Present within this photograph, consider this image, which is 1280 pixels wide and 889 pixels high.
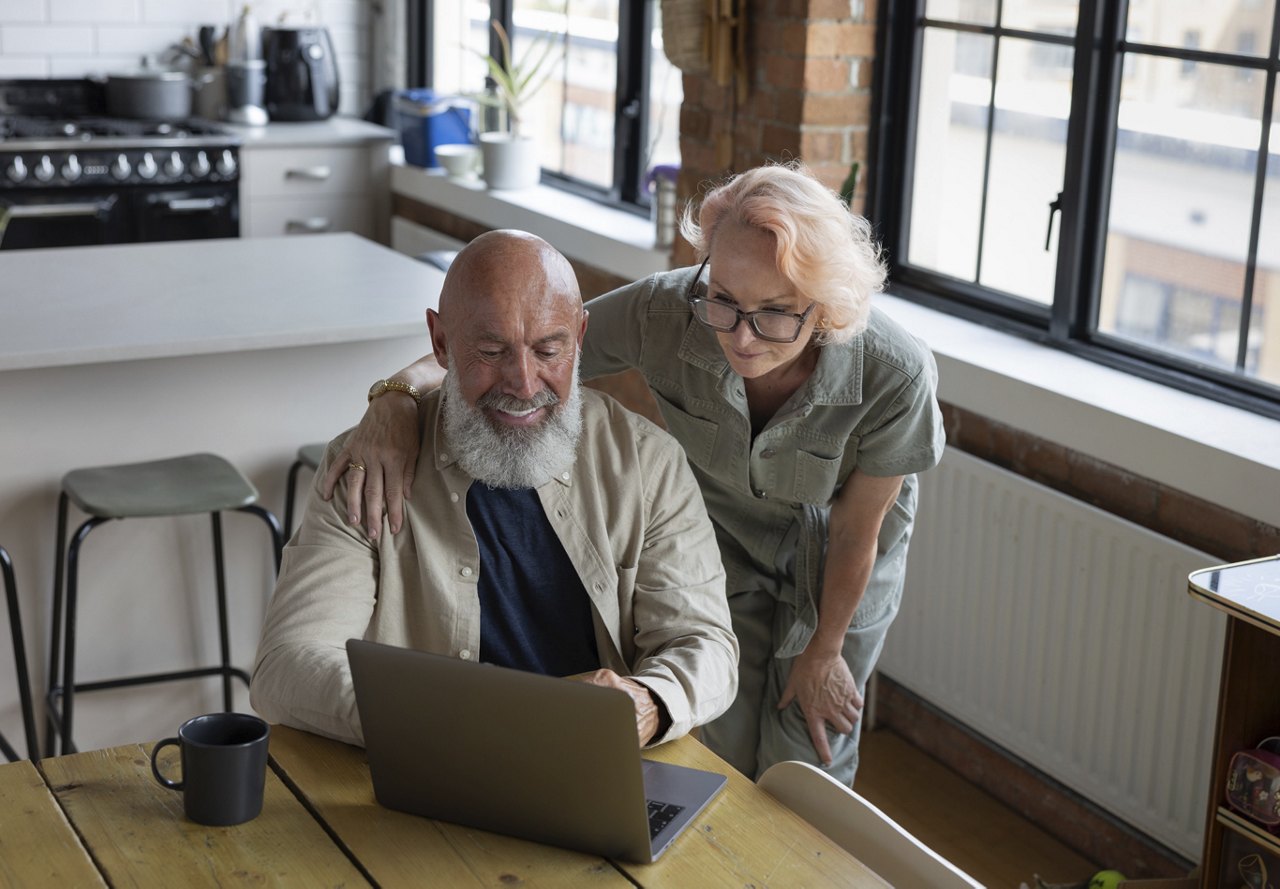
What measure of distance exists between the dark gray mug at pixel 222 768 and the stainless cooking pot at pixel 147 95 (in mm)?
4493

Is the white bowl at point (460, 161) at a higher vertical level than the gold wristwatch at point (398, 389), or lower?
higher

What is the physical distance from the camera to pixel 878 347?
2098 millimetres

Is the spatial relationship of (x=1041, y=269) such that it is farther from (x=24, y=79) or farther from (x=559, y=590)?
(x=24, y=79)

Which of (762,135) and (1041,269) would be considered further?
(762,135)

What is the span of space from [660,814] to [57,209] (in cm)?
420

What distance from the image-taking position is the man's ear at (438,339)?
77.2 inches

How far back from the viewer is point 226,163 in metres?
5.36

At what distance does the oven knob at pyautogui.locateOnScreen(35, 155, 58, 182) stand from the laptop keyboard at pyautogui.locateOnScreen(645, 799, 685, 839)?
4166 mm

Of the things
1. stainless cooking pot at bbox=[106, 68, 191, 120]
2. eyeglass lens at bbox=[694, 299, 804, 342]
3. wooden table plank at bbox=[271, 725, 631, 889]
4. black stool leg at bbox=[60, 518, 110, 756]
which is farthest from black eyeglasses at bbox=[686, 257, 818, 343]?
stainless cooking pot at bbox=[106, 68, 191, 120]

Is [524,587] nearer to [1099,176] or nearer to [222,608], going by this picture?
[222,608]

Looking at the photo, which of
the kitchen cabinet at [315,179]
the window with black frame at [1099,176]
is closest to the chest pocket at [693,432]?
the window with black frame at [1099,176]

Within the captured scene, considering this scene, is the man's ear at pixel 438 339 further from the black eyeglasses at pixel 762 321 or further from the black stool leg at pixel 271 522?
the black stool leg at pixel 271 522

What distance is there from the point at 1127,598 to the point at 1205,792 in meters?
0.38

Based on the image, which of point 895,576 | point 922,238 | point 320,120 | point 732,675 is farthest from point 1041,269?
point 320,120
